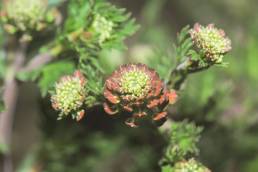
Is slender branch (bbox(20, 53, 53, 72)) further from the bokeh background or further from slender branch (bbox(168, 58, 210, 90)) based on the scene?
slender branch (bbox(168, 58, 210, 90))

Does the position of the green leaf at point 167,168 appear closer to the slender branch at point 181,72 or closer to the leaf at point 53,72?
the slender branch at point 181,72

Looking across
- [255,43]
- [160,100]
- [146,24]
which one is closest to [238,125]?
[255,43]

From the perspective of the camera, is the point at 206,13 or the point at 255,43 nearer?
the point at 255,43

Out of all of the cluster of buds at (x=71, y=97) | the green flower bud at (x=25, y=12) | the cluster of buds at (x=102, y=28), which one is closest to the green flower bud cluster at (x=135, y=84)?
the cluster of buds at (x=71, y=97)

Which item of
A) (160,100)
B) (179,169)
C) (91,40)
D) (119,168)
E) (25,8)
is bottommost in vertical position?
(119,168)

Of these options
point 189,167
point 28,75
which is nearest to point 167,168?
point 189,167

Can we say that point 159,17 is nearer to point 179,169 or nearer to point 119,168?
point 119,168

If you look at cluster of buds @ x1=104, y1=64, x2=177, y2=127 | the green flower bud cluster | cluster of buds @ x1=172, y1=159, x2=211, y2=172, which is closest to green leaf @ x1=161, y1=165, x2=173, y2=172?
cluster of buds @ x1=172, y1=159, x2=211, y2=172
